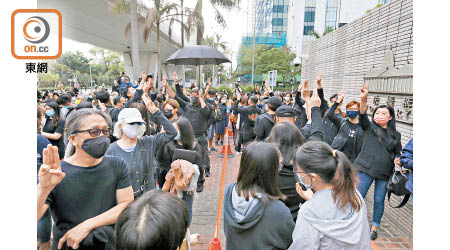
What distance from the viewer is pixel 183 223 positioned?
1.28 metres

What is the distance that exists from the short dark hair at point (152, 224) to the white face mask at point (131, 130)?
1.60m

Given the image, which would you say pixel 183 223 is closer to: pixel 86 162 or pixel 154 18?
pixel 86 162

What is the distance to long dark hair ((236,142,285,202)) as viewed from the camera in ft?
6.07

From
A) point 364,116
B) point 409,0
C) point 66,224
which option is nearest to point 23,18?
point 66,224

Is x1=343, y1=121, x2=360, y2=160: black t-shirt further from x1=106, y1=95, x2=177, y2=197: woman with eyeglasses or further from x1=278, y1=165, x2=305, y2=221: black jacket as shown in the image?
x1=106, y1=95, x2=177, y2=197: woman with eyeglasses

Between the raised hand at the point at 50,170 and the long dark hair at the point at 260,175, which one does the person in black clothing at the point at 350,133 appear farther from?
the raised hand at the point at 50,170

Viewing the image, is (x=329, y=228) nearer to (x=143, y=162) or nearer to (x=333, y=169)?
(x=333, y=169)

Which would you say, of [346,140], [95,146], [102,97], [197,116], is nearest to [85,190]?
[95,146]

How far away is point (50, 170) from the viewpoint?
5.29 feet

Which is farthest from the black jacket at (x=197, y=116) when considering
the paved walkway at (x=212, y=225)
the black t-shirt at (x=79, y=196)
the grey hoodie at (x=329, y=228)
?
the grey hoodie at (x=329, y=228)

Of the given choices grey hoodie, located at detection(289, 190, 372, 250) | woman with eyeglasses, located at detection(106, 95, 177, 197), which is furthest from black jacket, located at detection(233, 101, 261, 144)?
grey hoodie, located at detection(289, 190, 372, 250)

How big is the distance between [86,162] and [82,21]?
22.0m

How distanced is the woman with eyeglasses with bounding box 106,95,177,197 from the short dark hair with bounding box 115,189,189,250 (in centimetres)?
161

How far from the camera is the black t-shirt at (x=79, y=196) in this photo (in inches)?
72.5
